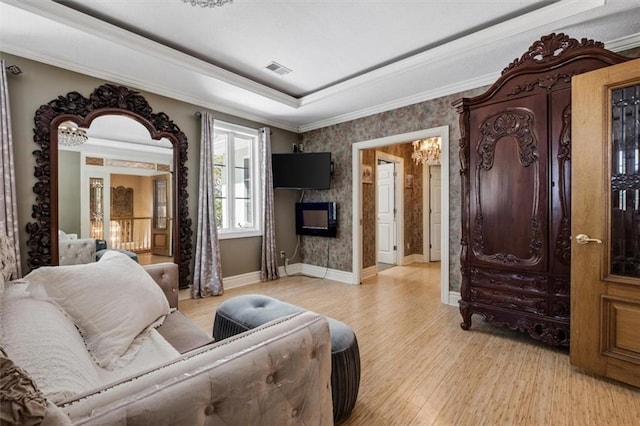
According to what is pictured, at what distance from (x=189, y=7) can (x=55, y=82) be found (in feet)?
5.40

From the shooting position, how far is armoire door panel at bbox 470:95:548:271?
7.75 ft

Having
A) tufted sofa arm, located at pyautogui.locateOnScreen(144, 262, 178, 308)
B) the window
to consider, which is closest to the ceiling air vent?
the window

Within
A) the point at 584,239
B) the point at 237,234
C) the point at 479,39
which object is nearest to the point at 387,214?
the point at 237,234

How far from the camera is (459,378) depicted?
6.57 feet

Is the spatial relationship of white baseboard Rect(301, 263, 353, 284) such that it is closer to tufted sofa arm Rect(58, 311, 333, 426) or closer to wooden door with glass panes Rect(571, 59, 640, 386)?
wooden door with glass panes Rect(571, 59, 640, 386)

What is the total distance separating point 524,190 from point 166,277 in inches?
113

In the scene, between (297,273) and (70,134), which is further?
(297,273)

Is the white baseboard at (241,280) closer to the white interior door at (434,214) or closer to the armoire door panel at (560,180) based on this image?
the armoire door panel at (560,180)

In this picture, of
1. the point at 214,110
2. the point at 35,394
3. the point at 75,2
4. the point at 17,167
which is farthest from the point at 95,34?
the point at 35,394

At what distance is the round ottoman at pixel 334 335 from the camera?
1.53 meters

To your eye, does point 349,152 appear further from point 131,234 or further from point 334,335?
point 334,335

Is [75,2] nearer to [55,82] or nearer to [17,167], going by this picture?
[55,82]

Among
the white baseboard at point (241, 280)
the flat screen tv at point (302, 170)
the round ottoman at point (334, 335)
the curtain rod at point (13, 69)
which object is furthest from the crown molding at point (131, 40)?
the white baseboard at point (241, 280)

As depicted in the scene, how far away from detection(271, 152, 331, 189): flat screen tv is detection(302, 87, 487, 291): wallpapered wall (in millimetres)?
302
